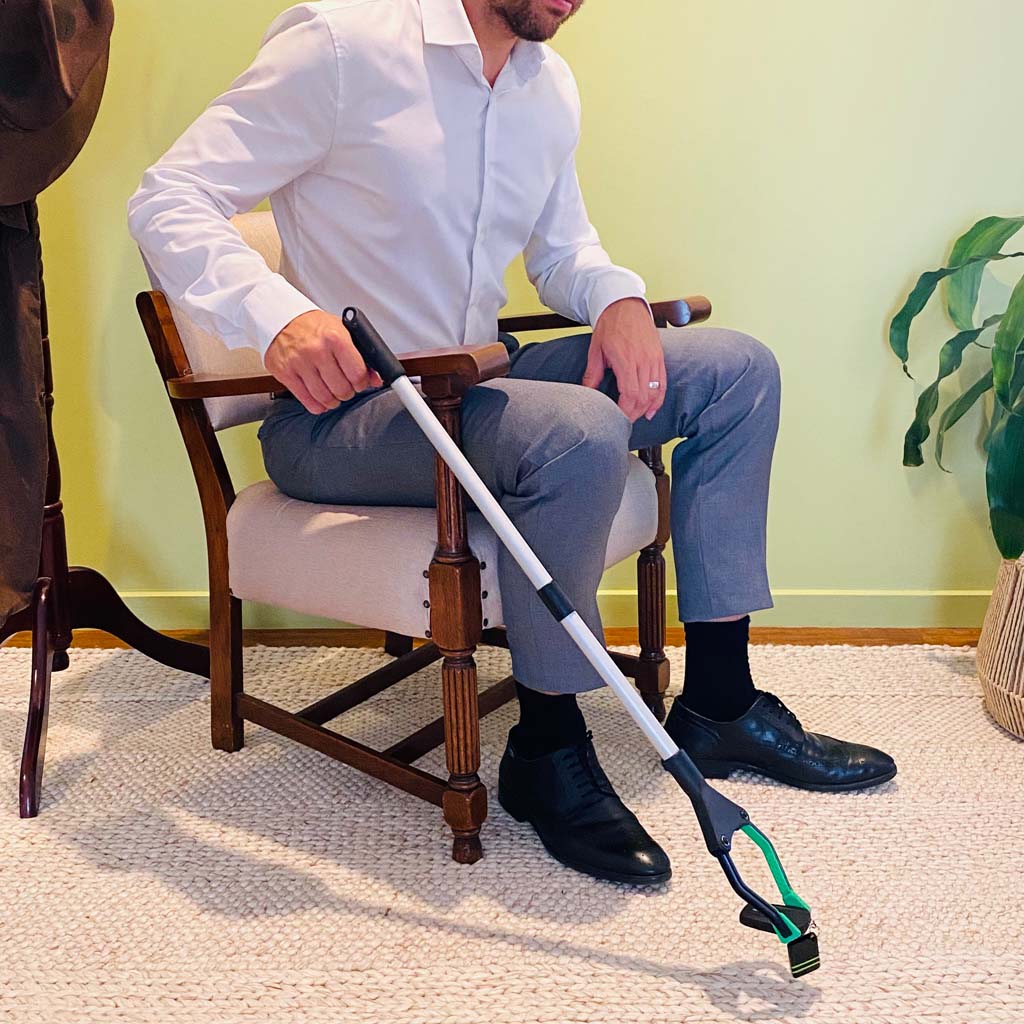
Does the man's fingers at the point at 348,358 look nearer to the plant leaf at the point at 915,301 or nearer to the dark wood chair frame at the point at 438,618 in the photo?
the dark wood chair frame at the point at 438,618

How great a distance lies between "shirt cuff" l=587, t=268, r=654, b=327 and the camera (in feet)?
5.18

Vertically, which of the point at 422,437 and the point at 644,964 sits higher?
the point at 422,437

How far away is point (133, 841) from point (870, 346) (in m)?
1.52

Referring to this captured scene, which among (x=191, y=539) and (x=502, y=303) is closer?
(x=502, y=303)

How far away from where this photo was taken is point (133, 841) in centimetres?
146

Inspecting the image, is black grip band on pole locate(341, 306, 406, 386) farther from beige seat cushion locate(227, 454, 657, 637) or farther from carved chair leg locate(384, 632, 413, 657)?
carved chair leg locate(384, 632, 413, 657)

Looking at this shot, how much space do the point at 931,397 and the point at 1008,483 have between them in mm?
319

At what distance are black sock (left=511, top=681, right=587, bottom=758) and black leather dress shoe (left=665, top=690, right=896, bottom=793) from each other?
0.73 ft

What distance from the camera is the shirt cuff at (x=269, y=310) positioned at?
124 centimetres

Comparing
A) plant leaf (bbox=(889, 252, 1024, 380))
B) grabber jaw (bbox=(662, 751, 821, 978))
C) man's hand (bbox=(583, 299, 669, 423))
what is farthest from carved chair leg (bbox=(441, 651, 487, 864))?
plant leaf (bbox=(889, 252, 1024, 380))

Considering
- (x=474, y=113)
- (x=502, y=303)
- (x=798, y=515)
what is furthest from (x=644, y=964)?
(x=798, y=515)

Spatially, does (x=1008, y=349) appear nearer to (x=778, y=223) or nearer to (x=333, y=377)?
(x=778, y=223)

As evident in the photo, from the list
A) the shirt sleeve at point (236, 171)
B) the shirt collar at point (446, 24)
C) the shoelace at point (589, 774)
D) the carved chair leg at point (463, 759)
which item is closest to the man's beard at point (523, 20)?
the shirt collar at point (446, 24)

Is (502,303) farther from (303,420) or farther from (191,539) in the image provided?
(191,539)
